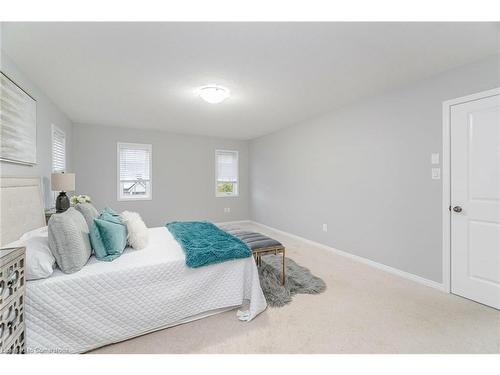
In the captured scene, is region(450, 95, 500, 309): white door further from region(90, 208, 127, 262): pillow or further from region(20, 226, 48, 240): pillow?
region(20, 226, 48, 240): pillow

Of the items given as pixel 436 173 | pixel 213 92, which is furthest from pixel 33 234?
pixel 436 173

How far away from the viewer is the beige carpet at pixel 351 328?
1.70 meters

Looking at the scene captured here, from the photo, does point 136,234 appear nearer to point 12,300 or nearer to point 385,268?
point 12,300

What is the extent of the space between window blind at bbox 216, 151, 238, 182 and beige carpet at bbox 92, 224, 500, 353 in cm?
436

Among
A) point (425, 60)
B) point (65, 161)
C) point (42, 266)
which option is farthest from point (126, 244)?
point (425, 60)

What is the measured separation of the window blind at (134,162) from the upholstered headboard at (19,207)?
8.35 ft

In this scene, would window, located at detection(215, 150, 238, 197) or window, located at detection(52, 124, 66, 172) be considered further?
window, located at detection(215, 150, 238, 197)

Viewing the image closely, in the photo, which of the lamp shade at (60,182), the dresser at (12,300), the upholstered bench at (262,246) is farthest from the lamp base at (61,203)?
the upholstered bench at (262,246)

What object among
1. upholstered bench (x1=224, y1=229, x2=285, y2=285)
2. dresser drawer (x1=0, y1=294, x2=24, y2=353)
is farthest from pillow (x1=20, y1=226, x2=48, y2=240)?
upholstered bench (x1=224, y1=229, x2=285, y2=285)

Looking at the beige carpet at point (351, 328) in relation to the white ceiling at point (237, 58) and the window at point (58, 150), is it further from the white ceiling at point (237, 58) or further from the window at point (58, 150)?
the window at point (58, 150)

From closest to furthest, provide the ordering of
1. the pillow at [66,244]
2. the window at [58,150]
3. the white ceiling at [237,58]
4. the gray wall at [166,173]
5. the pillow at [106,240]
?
the pillow at [66,244], the white ceiling at [237,58], the pillow at [106,240], the window at [58,150], the gray wall at [166,173]

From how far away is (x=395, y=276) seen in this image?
9.73 feet

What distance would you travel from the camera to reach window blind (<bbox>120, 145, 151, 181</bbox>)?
204 inches

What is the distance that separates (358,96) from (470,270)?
2.44 m
